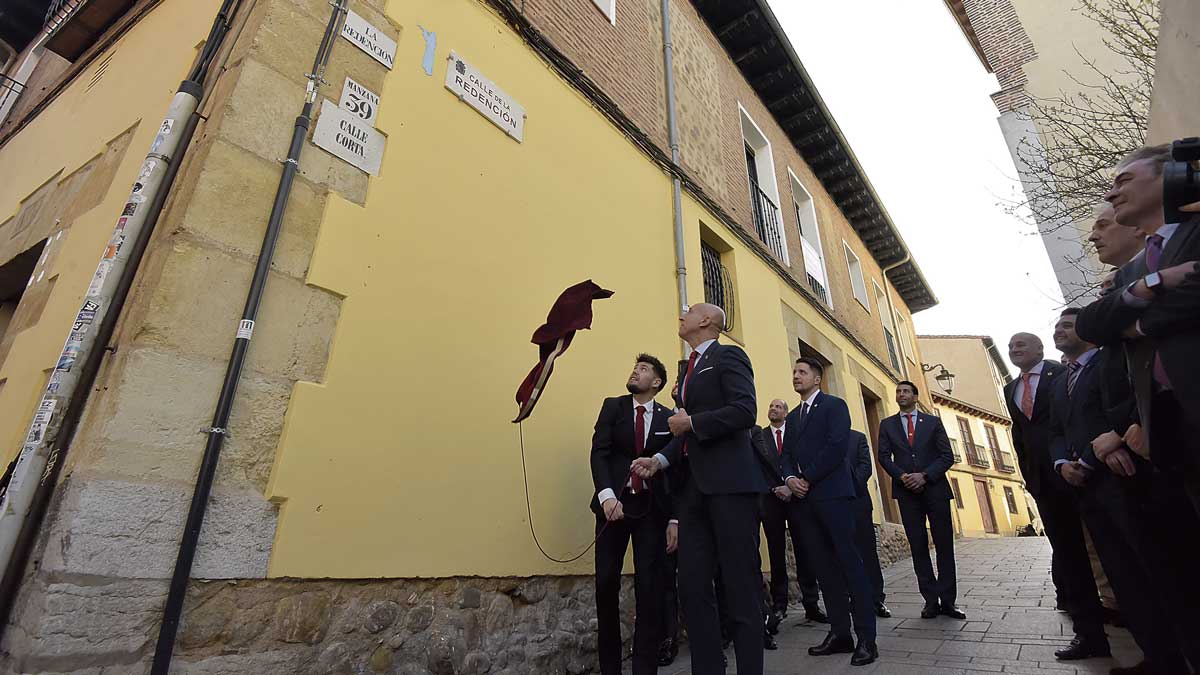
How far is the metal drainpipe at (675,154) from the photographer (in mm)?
5531

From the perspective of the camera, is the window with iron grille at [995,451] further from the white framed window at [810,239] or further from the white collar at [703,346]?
the white collar at [703,346]

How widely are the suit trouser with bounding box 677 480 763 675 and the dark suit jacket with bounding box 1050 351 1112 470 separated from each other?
5.11ft

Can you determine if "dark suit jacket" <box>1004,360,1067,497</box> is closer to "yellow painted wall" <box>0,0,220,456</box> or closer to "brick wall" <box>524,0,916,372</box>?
"brick wall" <box>524,0,916,372</box>

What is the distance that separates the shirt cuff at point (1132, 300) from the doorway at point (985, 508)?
28950mm

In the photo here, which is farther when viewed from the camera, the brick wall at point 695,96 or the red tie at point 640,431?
the brick wall at point 695,96

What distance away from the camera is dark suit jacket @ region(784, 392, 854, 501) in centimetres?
356

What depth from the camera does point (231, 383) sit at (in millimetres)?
2215

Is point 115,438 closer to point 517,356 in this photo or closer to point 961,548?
point 517,356

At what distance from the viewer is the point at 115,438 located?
1952 mm

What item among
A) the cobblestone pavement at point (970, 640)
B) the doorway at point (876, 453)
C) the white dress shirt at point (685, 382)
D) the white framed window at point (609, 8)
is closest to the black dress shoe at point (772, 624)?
the cobblestone pavement at point (970, 640)

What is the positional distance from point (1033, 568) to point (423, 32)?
8.35 metres

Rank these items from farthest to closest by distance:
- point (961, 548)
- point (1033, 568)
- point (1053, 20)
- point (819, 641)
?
point (961, 548), point (1053, 20), point (1033, 568), point (819, 641)

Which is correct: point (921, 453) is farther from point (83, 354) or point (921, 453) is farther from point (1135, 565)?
point (83, 354)

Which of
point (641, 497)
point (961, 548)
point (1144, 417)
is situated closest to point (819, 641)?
point (641, 497)
